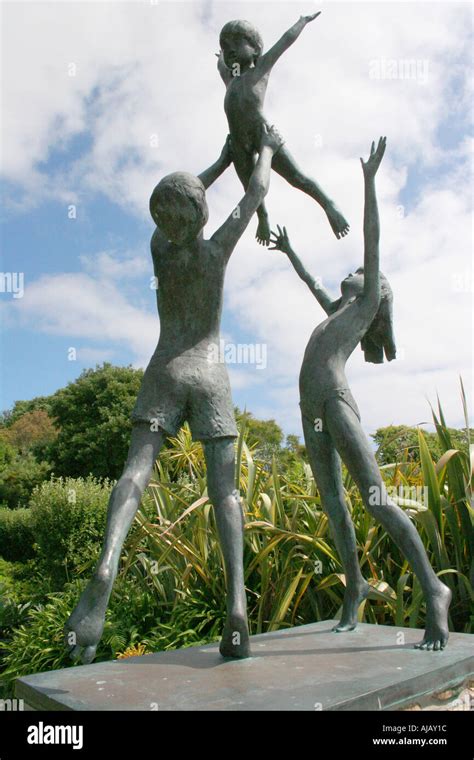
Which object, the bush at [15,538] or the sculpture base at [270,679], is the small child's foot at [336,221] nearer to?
the sculpture base at [270,679]

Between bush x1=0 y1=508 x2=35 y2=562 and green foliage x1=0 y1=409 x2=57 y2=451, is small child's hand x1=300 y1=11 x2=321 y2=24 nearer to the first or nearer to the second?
bush x1=0 y1=508 x2=35 y2=562

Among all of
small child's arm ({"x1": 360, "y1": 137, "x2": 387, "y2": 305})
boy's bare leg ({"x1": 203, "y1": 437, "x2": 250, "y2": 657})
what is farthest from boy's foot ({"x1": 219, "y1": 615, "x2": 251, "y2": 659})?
small child's arm ({"x1": 360, "y1": 137, "x2": 387, "y2": 305})

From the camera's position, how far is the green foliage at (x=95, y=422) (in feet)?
56.4

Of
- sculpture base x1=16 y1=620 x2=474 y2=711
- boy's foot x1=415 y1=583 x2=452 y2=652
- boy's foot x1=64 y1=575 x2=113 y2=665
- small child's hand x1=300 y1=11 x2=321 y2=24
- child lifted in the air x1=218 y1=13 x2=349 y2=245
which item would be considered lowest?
sculpture base x1=16 y1=620 x2=474 y2=711

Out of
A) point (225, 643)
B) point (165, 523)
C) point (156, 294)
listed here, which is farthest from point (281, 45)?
point (165, 523)

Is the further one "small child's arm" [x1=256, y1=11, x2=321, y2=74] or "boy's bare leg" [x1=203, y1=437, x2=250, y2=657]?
"small child's arm" [x1=256, y1=11, x2=321, y2=74]

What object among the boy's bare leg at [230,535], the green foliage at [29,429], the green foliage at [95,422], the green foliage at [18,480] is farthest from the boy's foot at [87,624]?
the green foliage at [29,429]

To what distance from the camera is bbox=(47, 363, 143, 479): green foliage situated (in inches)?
677

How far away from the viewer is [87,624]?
2.42 m

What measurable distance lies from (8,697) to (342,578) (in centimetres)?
285
